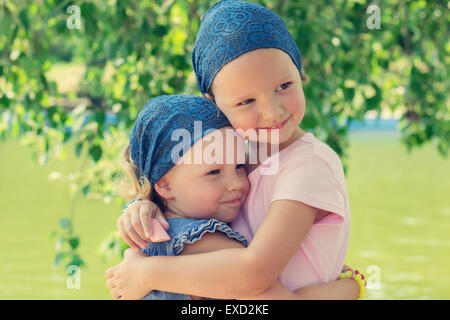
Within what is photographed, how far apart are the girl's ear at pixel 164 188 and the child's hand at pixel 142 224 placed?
0.03 m

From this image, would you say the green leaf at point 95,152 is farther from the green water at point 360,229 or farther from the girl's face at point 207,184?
the girl's face at point 207,184

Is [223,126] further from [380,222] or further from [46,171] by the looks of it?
[46,171]

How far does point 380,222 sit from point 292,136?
720cm

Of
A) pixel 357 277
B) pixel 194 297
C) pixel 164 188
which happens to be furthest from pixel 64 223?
pixel 357 277

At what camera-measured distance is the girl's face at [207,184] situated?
4.88ft

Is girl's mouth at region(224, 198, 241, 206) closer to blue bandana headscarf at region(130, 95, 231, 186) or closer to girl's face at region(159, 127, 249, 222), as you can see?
girl's face at region(159, 127, 249, 222)

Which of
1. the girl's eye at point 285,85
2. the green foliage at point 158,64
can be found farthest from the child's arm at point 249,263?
the green foliage at point 158,64

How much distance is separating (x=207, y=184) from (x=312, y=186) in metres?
0.25

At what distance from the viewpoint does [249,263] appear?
4.37 feet

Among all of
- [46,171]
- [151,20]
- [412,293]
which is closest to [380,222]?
[412,293]

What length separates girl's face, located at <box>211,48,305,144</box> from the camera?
144cm

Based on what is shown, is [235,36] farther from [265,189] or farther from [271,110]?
[265,189]
